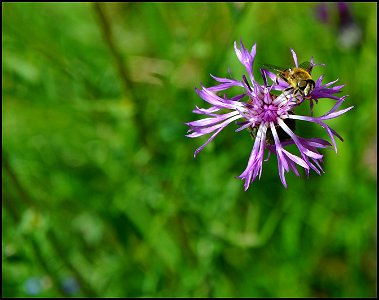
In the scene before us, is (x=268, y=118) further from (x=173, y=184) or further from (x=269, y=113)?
(x=173, y=184)

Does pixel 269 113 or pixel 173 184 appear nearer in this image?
pixel 269 113

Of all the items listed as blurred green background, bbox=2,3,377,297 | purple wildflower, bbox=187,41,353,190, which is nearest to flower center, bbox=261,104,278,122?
purple wildflower, bbox=187,41,353,190

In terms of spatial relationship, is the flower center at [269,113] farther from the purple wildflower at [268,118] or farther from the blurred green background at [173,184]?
the blurred green background at [173,184]

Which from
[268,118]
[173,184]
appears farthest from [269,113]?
[173,184]

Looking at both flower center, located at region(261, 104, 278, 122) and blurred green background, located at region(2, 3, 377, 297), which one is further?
blurred green background, located at region(2, 3, 377, 297)

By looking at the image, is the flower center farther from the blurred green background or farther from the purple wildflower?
the blurred green background

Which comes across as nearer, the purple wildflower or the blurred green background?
the purple wildflower

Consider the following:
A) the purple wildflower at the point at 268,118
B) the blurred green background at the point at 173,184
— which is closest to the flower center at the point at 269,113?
the purple wildflower at the point at 268,118

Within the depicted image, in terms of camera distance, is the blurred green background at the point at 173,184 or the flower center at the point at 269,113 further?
the blurred green background at the point at 173,184

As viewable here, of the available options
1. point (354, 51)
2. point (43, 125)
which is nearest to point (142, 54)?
point (43, 125)
